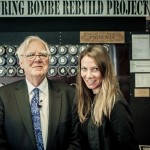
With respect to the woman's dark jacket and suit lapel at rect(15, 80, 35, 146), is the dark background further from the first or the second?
the woman's dark jacket

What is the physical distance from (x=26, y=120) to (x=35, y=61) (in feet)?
1.37

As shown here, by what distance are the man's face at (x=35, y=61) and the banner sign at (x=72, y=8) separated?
1.21 m

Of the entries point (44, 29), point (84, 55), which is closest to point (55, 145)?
point (84, 55)

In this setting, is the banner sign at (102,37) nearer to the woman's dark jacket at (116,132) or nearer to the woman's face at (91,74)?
the woman's face at (91,74)

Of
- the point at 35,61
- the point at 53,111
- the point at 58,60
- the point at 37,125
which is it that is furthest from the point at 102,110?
the point at 58,60

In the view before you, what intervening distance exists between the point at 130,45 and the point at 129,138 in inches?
59.2

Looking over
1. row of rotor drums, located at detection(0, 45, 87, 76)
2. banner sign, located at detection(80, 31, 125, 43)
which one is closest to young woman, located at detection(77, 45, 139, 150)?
row of rotor drums, located at detection(0, 45, 87, 76)

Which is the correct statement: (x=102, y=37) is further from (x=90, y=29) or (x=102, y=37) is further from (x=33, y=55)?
(x=33, y=55)

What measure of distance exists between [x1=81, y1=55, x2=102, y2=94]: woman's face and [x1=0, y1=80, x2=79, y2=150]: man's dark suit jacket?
222 millimetres

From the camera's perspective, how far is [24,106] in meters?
2.06

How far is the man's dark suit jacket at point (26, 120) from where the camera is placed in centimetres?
201

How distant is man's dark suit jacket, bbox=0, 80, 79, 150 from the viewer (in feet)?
6.60

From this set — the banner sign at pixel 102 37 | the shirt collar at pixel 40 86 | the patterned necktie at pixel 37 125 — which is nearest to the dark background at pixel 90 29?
the banner sign at pixel 102 37

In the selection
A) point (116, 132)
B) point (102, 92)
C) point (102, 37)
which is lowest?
point (116, 132)
